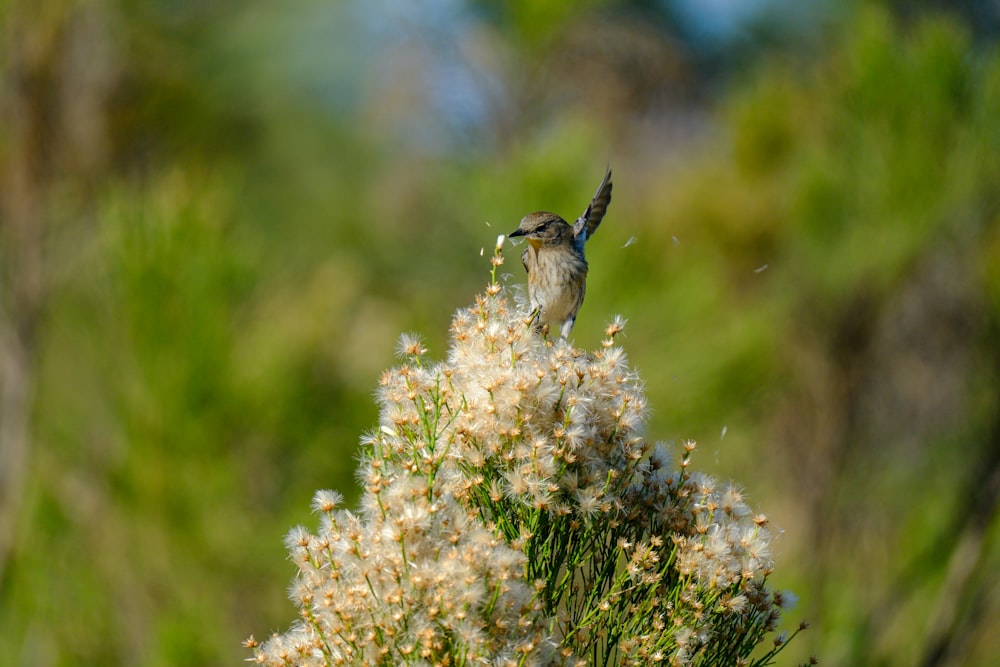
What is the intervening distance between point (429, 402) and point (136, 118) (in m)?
4.36

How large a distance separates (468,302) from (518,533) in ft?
13.2

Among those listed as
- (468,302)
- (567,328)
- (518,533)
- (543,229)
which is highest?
(468,302)

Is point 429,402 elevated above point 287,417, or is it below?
below

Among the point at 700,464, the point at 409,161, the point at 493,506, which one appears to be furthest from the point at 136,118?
the point at 409,161

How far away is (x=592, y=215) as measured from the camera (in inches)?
96.5

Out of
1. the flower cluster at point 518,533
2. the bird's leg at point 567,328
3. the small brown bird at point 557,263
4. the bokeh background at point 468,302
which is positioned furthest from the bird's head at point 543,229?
the bokeh background at point 468,302

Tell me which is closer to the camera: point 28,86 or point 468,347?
point 468,347

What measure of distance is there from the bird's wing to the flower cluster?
68 centimetres

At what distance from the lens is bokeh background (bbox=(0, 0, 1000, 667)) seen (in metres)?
4.21

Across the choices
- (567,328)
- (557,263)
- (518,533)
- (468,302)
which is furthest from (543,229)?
(468,302)

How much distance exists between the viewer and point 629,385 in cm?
162

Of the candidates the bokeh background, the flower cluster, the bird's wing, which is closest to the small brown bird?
the bird's wing

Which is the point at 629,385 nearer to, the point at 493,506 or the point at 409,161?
the point at 493,506

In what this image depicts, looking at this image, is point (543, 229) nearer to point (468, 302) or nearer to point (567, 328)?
point (567, 328)
